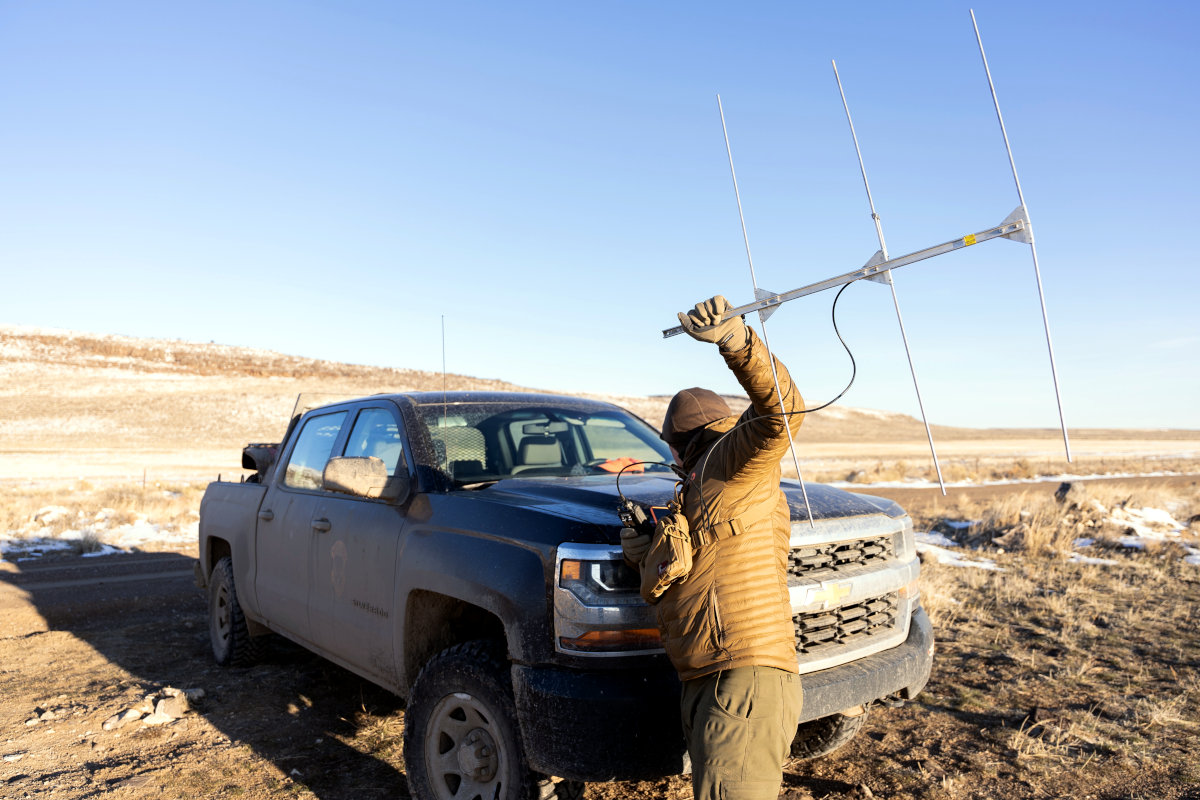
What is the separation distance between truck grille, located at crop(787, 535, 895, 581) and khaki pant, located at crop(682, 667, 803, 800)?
70 cm

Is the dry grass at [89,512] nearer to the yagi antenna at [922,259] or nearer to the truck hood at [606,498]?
the truck hood at [606,498]

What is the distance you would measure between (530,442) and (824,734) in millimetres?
2043

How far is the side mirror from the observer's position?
11.5ft

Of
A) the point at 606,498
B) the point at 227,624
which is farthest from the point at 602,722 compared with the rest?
the point at 227,624

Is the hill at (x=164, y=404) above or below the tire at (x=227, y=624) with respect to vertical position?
above

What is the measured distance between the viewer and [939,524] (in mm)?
13234

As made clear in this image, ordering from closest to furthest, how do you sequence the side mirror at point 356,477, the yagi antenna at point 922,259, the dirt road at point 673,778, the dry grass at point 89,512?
the yagi antenna at point 922,259, the side mirror at point 356,477, the dirt road at point 673,778, the dry grass at point 89,512

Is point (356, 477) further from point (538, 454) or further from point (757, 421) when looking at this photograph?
point (757, 421)

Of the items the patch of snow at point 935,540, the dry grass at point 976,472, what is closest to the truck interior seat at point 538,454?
the patch of snow at point 935,540

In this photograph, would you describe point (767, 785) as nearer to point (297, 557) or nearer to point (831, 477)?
point (297, 557)

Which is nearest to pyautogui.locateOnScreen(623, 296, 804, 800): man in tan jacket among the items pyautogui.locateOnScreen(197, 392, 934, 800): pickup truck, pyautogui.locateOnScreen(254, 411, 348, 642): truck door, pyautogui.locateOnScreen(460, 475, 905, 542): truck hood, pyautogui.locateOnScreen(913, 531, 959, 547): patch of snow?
pyautogui.locateOnScreen(197, 392, 934, 800): pickup truck

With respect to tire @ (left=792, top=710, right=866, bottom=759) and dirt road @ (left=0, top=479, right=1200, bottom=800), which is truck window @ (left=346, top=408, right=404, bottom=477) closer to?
dirt road @ (left=0, top=479, right=1200, bottom=800)

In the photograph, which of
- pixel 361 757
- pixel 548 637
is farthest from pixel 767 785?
pixel 361 757

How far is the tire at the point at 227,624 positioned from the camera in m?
5.56
